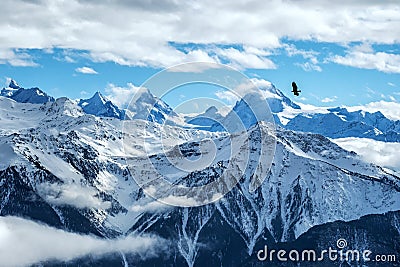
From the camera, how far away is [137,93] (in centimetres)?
17812

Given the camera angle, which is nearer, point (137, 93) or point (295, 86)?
point (137, 93)

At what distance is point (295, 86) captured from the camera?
197125 millimetres

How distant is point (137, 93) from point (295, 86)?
1732 inches
